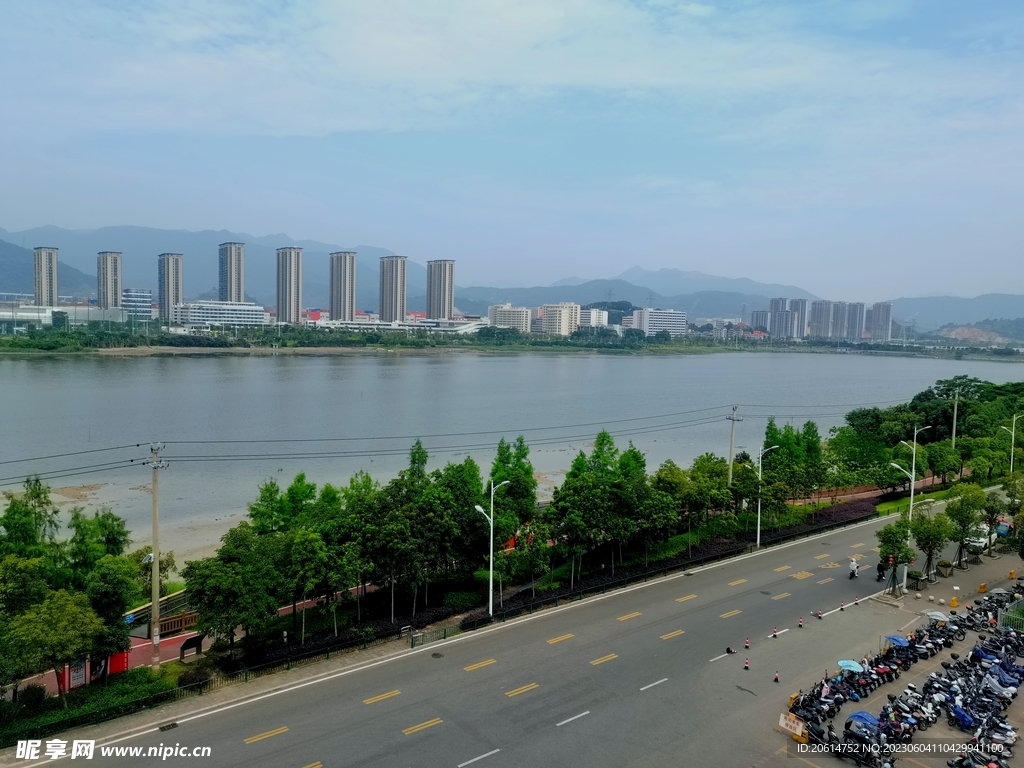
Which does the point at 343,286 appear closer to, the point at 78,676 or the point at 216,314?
the point at 216,314

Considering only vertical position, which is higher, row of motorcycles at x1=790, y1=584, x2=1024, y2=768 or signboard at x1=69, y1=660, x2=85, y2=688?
row of motorcycles at x1=790, y1=584, x2=1024, y2=768

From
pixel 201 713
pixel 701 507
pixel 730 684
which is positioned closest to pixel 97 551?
pixel 201 713

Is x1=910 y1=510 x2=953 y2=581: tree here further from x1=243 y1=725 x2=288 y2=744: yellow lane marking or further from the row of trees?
the row of trees

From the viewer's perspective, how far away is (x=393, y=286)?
172 meters

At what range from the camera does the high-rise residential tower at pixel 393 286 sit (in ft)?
560

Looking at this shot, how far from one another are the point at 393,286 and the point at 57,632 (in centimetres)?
16488

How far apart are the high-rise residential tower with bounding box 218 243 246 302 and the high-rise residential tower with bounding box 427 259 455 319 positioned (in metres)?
44.7

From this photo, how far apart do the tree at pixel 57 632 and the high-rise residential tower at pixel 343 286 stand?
151892mm

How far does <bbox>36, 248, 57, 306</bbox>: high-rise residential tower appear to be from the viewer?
136 metres

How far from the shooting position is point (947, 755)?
30.7ft

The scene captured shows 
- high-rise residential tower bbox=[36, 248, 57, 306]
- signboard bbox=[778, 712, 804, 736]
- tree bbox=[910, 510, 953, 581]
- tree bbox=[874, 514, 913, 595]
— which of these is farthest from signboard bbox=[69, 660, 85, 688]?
high-rise residential tower bbox=[36, 248, 57, 306]

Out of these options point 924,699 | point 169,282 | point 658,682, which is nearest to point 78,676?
point 658,682

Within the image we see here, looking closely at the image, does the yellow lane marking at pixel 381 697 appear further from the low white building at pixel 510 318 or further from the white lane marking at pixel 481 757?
the low white building at pixel 510 318

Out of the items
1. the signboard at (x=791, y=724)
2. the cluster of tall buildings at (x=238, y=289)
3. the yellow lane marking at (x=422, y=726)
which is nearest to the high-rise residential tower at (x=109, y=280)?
the cluster of tall buildings at (x=238, y=289)
